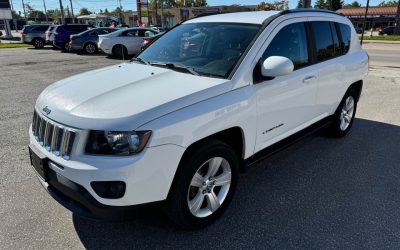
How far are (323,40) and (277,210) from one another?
2.33 m

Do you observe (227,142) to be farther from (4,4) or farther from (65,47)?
(4,4)

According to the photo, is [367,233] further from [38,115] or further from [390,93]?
[390,93]

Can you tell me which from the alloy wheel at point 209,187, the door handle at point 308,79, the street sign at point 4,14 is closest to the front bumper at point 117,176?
the alloy wheel at point 209,187

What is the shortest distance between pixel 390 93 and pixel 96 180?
27.5 feet

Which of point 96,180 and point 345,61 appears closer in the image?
point 96,180

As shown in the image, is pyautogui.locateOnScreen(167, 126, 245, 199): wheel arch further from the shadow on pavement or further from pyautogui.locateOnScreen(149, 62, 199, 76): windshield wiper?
pyautogui.locateOnScreen(149, 62, 199, 76): windshield wiper

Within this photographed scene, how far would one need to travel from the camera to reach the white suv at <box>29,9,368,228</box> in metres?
2.43

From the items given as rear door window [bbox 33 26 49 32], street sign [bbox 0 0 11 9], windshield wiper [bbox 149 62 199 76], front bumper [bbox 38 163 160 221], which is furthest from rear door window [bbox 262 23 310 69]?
street sign [bbox 0 0 11 9]

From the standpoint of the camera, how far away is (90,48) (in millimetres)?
20125

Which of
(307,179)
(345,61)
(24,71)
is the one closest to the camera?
(307,179)

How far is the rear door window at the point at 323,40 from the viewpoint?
13.8 ft

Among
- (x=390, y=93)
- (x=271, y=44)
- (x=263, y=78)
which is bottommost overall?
(x=390, y=93)

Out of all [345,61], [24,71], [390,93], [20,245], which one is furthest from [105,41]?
[20,245]

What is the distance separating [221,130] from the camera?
2.92m
